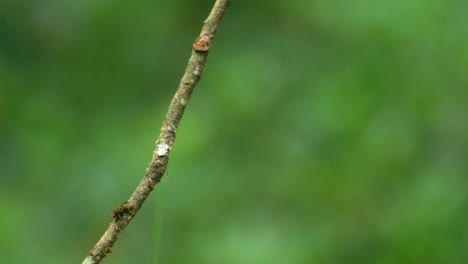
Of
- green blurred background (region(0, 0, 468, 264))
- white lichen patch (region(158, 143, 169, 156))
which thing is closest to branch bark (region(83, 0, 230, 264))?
white lichen patch (region(158, 143, 169, 156))

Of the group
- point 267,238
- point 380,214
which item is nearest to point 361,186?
point 380,214

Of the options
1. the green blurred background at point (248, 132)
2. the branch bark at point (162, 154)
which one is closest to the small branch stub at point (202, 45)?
the branch bark at point (162, 154)

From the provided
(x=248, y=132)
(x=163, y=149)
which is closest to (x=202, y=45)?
(x=163, y=149)

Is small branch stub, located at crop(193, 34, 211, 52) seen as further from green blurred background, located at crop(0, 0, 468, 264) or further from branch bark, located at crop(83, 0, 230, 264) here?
green blurred background, located at crop(0, 0, 468, 264)

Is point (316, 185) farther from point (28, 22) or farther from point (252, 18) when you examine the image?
point (28, 22)

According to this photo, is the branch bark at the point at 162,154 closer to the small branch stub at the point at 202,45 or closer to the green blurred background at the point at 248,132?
the small branch stub at the point at 202,45

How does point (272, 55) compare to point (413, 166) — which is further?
point (272, 55)
